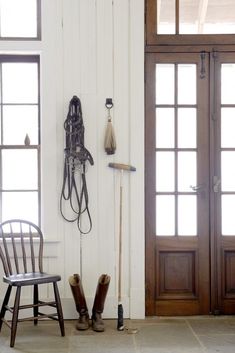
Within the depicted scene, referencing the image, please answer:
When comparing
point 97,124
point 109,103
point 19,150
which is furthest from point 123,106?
point 19,150

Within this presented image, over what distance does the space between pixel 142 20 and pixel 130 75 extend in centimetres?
49

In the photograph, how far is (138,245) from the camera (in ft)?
13.8

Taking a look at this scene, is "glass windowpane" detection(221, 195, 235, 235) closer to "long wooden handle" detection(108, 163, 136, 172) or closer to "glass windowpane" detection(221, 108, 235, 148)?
"glass windowpane" detection(221, 108, 235, 148)

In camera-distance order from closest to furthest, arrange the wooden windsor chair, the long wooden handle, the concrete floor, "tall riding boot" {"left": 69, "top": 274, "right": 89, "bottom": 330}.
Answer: the concrete floor
the wooden windsor chair
"tall riding boot" {"left": 69, "top": 274, "right": 89, "bottom": 330}
the long wooden handle

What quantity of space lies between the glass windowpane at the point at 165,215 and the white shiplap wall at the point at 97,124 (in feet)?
0.56

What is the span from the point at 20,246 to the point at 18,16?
6.67ft

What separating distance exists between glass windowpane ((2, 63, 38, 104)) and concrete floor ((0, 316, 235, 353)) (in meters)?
1.98

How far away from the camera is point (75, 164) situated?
4160 millimetres

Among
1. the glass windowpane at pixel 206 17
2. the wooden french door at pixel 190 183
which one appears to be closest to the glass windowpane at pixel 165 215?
the wooden french door at pixel 190 183

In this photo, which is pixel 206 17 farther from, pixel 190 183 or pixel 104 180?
pixel 104 180

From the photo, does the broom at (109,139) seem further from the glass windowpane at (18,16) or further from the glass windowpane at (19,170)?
the glass windowpane at (18,16)

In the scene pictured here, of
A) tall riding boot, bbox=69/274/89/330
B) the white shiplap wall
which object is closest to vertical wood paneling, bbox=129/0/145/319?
the white shiplap wall

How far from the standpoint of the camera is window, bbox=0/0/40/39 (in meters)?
4.25

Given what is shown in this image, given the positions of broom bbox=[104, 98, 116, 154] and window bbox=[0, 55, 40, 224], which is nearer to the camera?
broom bbox=[104, 98, 116, 154]
